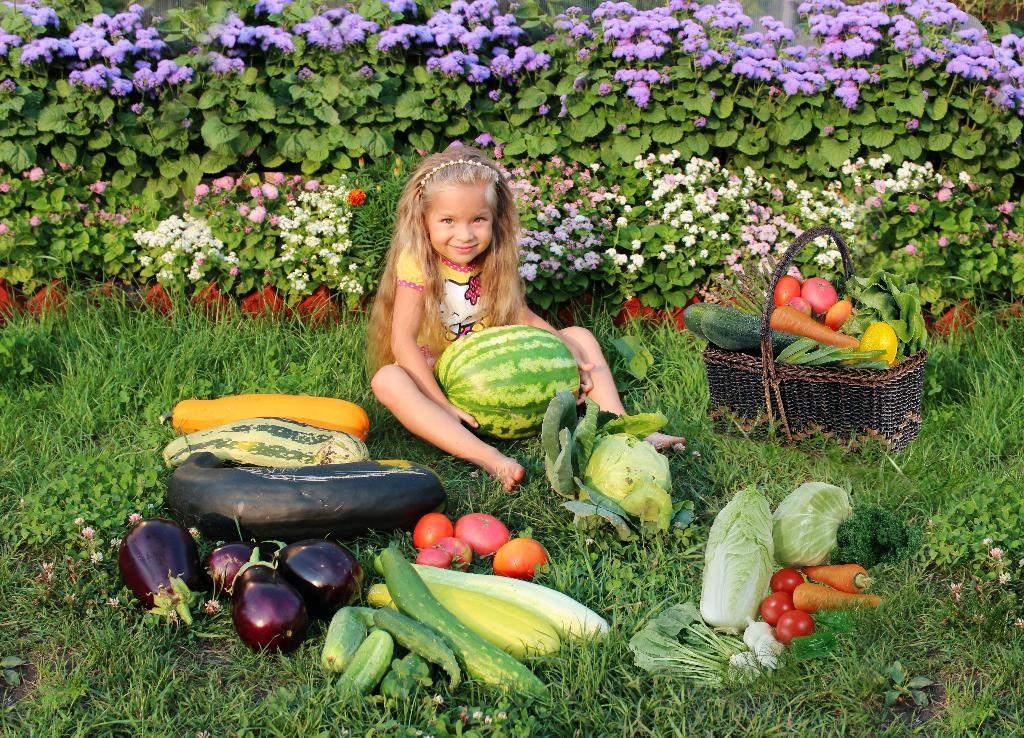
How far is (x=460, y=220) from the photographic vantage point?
189 inches

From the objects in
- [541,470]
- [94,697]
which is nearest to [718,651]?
[541,470]

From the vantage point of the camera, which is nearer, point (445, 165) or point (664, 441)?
point (664, 441)

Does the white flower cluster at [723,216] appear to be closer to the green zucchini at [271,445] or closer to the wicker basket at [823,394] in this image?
the wicker basket at [823,394]

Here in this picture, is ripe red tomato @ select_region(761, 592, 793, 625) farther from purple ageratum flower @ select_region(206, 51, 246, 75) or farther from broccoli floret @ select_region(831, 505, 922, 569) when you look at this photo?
purple ageratum flower @ select_region(206, 51, 246, 75)

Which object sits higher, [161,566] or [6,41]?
[6,41]

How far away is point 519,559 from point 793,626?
892 mm

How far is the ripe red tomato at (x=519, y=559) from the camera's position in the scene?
3.43 metres

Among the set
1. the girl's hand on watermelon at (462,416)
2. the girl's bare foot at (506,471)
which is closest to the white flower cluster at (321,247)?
the girl's hand on watermelon at (462,416)

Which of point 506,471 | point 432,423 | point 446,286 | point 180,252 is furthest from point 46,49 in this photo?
point 506,471

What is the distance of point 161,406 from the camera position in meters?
4.69

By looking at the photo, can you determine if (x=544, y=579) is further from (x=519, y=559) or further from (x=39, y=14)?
(x=39, y=14)

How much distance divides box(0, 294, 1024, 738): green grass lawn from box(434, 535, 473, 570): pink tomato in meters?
0.28

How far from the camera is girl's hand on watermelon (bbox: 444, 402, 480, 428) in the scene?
453cm

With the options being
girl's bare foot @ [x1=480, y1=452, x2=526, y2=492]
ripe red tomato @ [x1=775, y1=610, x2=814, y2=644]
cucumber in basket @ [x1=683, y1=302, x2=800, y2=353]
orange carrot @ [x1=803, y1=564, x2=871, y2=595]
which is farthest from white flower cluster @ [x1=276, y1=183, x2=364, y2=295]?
ripe red tomato @ [x1=775, y1=610, x2=814, y2=644]
